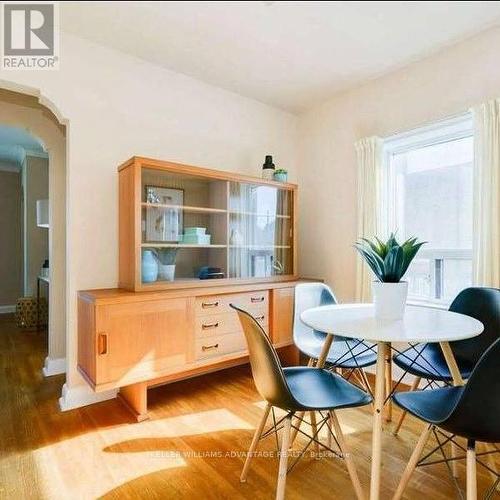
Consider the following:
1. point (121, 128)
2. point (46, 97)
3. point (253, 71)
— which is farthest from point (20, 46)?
point (253, 71)

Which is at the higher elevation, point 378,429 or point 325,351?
point 325,351

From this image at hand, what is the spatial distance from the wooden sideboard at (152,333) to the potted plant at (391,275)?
115 cm

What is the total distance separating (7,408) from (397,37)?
10.9ft

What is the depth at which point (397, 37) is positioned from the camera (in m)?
1.95

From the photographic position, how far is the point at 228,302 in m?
2.44

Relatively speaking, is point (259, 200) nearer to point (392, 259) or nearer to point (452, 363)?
point (392, 259)

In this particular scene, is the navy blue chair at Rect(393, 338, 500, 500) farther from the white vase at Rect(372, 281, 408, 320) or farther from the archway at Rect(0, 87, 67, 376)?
the archway at Rect(0, 87, 67, 376)

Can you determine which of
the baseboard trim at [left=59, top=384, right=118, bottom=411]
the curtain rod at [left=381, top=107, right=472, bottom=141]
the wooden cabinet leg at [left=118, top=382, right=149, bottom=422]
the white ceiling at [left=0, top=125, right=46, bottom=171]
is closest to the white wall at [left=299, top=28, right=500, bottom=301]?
the curtain rod at [left=381, top=107, right=472, bottom=141]

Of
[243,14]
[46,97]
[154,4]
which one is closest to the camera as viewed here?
[154,4]

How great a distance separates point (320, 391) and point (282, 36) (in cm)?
193

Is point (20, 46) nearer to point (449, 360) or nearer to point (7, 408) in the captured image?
point (7, 408)

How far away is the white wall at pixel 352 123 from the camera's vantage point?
2.20 meters

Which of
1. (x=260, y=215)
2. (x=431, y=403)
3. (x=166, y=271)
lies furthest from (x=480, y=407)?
(x=260, y=215)
